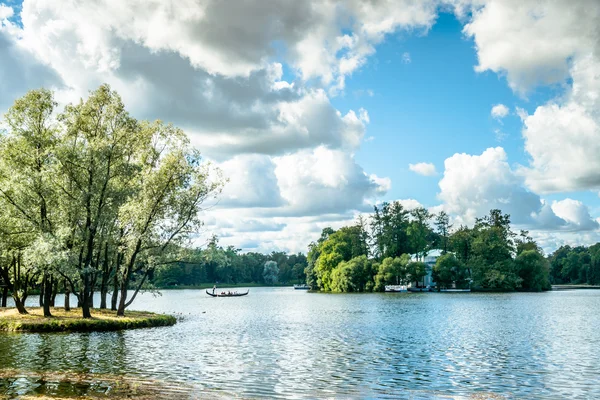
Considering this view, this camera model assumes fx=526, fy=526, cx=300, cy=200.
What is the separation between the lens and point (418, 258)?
156m

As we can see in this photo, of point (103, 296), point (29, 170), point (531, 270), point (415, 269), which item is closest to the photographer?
point (29, 170)

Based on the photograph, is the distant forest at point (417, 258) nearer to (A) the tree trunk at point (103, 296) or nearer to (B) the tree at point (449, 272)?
(B) the tree at point (449, 272)

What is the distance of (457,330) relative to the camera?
1641 inches

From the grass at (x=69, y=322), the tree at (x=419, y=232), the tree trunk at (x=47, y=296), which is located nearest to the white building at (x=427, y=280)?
the tree at (x=419, y=232)

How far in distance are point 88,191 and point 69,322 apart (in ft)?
32.5

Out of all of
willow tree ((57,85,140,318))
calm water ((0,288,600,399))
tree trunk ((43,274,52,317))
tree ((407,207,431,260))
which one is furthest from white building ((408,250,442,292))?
tree trunk ((43,274,52,317))

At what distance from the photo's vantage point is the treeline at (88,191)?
3925cm

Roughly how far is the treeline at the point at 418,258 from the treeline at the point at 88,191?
3614 inches

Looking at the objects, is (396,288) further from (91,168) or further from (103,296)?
(91,168)

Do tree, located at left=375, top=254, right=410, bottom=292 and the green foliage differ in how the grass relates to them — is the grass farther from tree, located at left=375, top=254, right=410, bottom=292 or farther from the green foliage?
the green foliage

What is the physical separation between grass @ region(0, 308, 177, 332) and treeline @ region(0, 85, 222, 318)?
4.85 ft

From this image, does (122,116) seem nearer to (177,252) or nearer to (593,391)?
(177,252)

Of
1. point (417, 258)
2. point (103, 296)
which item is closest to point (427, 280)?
point (417, 258)

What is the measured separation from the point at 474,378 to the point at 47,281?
34915 mm
